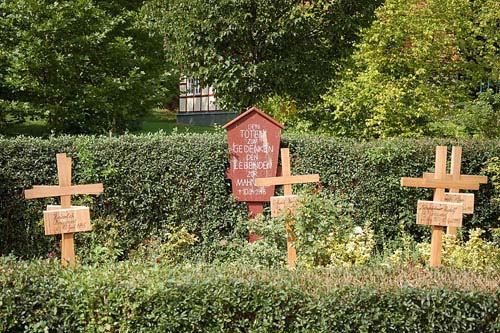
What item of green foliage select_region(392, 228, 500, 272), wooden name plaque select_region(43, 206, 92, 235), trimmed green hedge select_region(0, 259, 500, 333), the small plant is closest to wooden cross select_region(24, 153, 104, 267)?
wooden name plaque select_region(43, 206, 92, 235)

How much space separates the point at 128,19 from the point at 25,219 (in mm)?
9867

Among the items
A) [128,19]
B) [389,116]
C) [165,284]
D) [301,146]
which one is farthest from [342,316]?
[128,19]

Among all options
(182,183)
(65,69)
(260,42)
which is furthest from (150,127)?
(182,183)

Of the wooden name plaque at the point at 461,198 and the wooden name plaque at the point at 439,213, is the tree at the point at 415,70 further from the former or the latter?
the wooden name plaque at the point at 439,213

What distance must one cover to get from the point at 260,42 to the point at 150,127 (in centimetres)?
1704

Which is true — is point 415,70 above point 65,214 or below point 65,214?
above

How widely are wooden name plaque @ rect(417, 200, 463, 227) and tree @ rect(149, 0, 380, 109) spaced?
5381mm

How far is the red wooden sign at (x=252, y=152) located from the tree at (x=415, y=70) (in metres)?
4.84

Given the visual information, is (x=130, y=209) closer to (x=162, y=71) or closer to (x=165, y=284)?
(x=165, y=284)

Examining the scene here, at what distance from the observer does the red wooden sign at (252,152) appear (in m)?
8.32

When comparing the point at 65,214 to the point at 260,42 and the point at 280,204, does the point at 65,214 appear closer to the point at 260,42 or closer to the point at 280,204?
the point at 280,204

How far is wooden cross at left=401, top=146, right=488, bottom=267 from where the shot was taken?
5.91m

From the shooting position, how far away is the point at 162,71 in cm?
1788

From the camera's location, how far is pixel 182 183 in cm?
835
